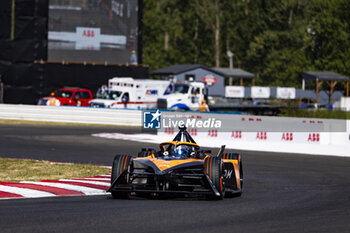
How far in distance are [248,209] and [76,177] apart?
5.35 m

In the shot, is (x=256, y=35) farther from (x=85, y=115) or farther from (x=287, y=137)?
(x=287, y=137)

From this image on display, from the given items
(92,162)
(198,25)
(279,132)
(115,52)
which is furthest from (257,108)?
(198,25)

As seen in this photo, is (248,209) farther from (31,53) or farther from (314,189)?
(31,53)

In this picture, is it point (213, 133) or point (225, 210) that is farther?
point (213, 133)

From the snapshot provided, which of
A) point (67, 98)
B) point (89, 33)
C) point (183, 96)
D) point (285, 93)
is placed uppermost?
point (89, 33)

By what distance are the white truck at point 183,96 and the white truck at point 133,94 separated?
0.82m

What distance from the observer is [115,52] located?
47.4m

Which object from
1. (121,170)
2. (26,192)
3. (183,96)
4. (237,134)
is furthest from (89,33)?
(121,170)

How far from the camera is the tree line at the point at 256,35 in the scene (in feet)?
286

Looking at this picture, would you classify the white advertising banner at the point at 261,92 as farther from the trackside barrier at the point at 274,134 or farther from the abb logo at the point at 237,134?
the abb logo at the point at 237,134

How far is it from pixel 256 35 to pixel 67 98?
63791 millimetres

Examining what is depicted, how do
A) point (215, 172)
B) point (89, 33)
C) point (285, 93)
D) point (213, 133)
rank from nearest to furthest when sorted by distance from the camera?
point (215, 172) → point (213, 133) → point (89, 33) → point (285, 93)

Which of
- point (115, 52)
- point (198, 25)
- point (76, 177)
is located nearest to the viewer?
point (76, 177)

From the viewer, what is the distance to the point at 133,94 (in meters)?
40.9
